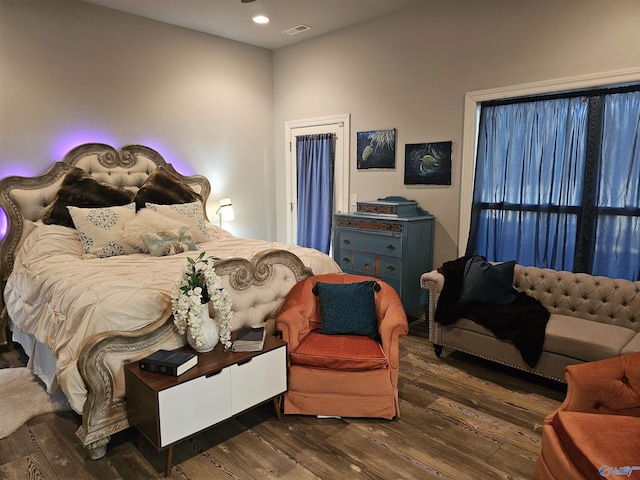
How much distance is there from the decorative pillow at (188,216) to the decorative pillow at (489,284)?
2.46 meters

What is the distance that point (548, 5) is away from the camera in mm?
3445

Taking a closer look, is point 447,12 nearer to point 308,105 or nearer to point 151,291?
point 308,105

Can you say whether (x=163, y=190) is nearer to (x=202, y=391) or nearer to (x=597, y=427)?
(x=202, y=391)

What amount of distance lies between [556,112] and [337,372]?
273 centimetres

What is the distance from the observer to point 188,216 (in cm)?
421

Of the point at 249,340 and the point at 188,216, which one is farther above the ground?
the point at 188,216

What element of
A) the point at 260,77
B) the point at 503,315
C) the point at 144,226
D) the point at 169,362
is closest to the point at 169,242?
the point at 144,226

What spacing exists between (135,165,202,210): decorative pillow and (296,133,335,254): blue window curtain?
4.74ft

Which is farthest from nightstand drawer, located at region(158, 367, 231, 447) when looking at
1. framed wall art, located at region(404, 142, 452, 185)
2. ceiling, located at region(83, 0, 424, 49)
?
ceiling, located at region(83, 0, 424, 49)

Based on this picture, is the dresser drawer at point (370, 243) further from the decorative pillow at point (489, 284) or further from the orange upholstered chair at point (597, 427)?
the orange upholstered chair at point (597, 427)

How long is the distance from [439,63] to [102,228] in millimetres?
3435

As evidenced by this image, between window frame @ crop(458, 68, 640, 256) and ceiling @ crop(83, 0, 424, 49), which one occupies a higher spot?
ceiling @ crop(83, 0, 424, 49)

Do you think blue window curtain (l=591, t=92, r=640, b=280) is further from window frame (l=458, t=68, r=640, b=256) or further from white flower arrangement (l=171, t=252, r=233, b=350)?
white flower arrangement (l=171, t=252, r=233, b=350)

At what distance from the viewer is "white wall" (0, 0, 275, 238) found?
3.86m
